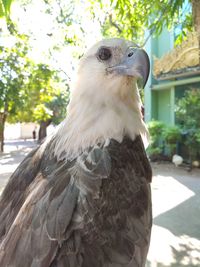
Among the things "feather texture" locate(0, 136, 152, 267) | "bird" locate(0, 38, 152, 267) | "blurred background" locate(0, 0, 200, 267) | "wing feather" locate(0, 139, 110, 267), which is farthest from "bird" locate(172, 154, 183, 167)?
"wing feather" locate(0, 139, 110, 267)

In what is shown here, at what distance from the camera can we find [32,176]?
93.0 inches

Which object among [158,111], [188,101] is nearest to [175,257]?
[188,101]

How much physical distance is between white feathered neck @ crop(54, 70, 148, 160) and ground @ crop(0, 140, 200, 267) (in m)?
2.82

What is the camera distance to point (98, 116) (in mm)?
2283

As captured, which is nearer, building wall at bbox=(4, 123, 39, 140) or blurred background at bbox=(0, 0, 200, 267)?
blurred background at bbox=(0, 0, 200, 267)

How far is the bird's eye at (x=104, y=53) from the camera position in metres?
2.29

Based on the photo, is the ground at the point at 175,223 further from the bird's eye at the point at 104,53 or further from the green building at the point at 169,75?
the green building at the point at 169,75

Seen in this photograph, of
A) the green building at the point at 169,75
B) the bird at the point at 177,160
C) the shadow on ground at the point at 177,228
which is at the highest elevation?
the green building at the point at 169,75

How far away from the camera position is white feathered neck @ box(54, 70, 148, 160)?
2232 mm

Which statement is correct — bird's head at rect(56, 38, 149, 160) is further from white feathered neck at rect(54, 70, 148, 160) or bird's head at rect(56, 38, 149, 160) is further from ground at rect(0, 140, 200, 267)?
ground at rect(0, 140, 200, 267)

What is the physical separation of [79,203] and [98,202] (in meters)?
0.11

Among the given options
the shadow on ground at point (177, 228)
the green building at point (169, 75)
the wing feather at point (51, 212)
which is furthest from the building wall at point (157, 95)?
the wing feather at point (51, 212)

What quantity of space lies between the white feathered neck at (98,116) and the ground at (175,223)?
2.82 metres

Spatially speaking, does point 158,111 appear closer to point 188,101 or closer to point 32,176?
point 188,101
